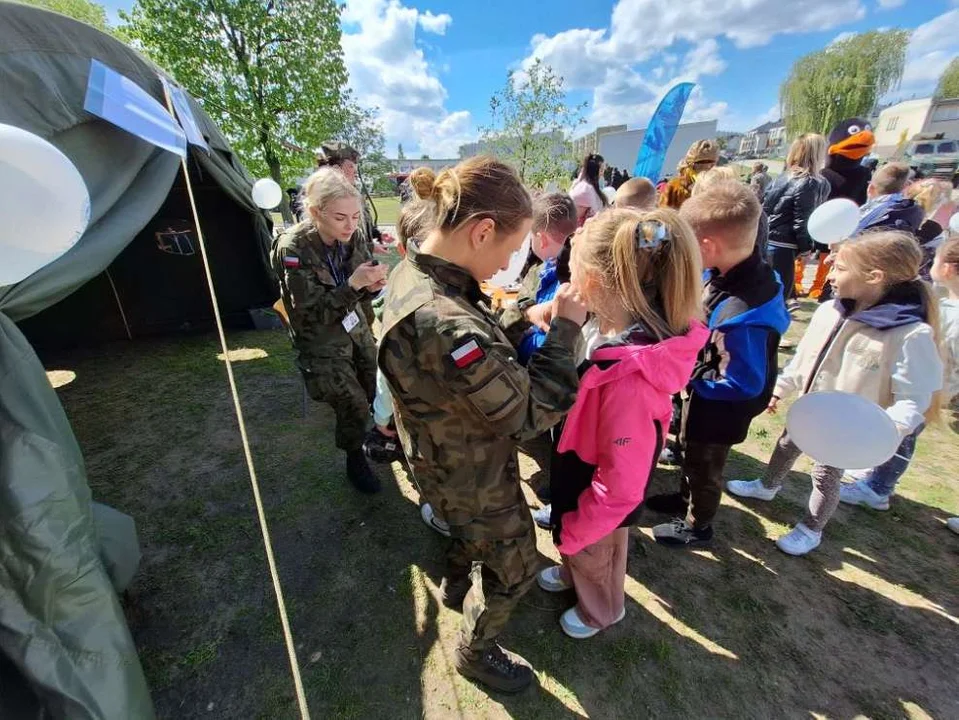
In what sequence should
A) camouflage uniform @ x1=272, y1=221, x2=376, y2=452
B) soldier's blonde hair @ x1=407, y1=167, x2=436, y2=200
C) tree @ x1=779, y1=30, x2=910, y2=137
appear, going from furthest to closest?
tree @ x1=779, y1=30, x2=910, y2=137
camouflage uniform @ x1=272, y1=221, x2=376, y2=452
soldier's blonde hair @ x1=407, y1=167, x2=436, y2=200

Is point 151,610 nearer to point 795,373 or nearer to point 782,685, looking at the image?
point 782,685

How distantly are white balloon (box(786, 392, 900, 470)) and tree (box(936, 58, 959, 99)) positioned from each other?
61523 mm

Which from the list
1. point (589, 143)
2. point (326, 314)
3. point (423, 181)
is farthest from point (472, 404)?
point (589, 143)

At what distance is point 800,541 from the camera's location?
2.50 meters

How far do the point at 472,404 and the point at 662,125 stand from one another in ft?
26.1

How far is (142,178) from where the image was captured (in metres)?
3.22

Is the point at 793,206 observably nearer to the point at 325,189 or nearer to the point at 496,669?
the point at 325,189

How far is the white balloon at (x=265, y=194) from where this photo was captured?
17.6ft

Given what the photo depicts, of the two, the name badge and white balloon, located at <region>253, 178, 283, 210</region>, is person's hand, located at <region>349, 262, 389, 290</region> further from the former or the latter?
white balloon, located at <region>253, 178, 283, 210</region>

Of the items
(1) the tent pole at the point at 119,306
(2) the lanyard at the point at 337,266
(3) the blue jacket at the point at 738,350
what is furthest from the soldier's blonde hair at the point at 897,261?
(1) the tent pole at the point at 119,306

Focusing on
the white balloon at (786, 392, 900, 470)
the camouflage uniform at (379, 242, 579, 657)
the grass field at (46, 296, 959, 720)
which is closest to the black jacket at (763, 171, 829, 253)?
the grass field at (46, 296, 959, 720)

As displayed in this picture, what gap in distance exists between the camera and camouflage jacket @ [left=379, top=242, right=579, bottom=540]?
121 cm

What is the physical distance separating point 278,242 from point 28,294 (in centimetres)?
123

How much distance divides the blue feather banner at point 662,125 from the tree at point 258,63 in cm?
836
